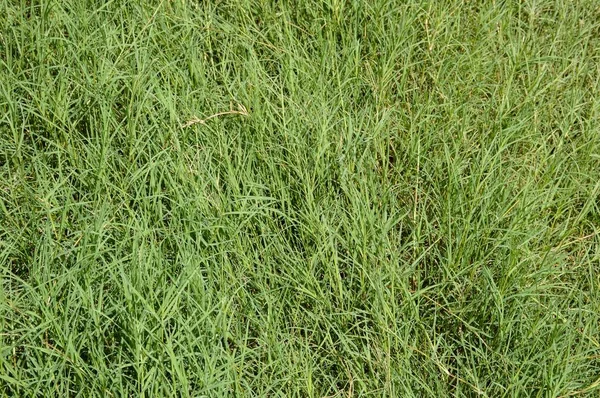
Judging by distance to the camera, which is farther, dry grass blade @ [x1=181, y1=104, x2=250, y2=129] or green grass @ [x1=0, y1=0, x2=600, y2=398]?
dry grass blade @ [x1=181, y1=104, x2=250, y2=129]

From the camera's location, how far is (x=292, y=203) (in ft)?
9.73

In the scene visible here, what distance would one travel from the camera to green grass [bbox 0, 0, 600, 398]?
248cm

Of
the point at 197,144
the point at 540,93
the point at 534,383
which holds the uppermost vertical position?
the point at 197,144

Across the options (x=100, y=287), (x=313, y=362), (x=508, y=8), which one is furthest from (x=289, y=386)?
(x=508, y=8)

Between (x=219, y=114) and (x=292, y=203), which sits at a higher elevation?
(x=219, y=114)

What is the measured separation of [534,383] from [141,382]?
1.13 metres

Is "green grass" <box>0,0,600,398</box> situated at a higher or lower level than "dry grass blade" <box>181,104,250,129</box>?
lower

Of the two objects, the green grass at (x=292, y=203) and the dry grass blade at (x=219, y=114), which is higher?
the dry grass blade at (x=219, y=114)

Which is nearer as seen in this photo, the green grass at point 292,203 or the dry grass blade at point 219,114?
the green grass at point 292,203

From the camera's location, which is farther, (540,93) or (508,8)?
(508,8)

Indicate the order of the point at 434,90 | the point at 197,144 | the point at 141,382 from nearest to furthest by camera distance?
the point at 141,382 → the point at 197,144 → the point at 434,90

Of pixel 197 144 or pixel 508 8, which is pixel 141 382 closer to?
pixel 197 144

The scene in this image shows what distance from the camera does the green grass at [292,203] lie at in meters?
2.48

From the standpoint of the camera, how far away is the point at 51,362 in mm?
2342
